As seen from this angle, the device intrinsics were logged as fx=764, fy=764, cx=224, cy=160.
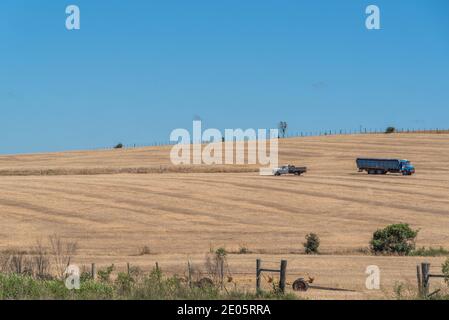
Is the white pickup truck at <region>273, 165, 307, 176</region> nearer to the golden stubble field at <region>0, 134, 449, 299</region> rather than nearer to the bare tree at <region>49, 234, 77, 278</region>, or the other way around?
the golden stubble field at <region>0, 134, 449, 299</region>

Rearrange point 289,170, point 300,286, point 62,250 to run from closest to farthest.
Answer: point 300,286 < point 62,250 < point 289,170

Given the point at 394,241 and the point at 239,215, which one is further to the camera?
the point at 239,215

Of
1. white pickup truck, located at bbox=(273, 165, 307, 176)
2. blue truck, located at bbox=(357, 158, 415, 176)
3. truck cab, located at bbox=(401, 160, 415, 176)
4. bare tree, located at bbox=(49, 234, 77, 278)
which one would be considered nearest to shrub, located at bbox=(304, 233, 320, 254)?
bare tree, located at bbox=(49, 234, 77, 278)

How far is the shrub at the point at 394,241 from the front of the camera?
40.5 meters

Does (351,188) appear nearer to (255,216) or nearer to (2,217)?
(255,216)

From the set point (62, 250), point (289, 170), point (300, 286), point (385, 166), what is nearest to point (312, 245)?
point (62, 250)

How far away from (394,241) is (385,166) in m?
36.7

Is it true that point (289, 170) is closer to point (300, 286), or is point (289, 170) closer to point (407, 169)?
point (407, 169)

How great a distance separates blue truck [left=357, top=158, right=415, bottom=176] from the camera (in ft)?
246

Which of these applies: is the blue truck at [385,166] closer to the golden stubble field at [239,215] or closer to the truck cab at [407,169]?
the truck cab at [407,169]

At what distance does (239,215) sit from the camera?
51.9 m
